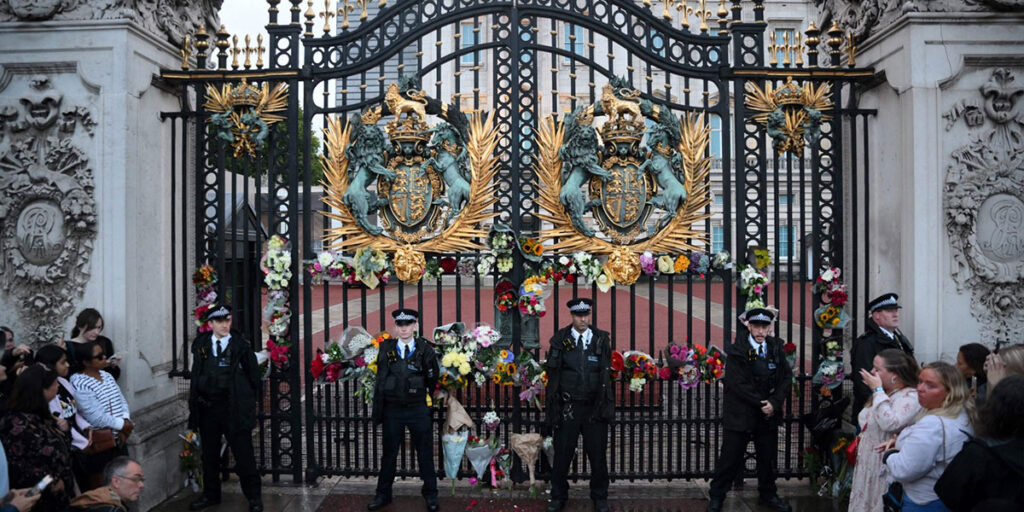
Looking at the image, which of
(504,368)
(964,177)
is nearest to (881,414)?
(964,177)

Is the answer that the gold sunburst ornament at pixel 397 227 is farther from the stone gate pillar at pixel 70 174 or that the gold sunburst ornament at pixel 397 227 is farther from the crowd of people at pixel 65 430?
the crowd of people at pixel 65 430

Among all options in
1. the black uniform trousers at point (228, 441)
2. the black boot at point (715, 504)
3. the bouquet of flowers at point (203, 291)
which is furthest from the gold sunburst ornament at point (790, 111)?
the black uniform trousers at point (228, 441)

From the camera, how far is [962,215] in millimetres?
6059

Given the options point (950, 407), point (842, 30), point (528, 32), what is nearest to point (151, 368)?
point (528, 32)

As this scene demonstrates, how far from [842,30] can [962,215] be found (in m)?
2.14

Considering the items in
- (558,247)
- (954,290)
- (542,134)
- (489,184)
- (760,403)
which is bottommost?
(760,403)

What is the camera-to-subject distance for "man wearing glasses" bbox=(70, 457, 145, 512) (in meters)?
3.53

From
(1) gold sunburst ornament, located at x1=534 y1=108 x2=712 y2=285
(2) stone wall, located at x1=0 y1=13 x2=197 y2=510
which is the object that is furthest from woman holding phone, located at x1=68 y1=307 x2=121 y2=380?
(1) gold sunburst ornament, located at x1=534 y1=108 x2=712 y2=285

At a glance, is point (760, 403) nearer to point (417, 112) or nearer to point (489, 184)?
point (489, 184)

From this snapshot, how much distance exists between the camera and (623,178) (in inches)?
253

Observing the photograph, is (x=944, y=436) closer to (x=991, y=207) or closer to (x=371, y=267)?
(x=991, y=207)

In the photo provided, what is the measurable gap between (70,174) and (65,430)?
2.71 meters

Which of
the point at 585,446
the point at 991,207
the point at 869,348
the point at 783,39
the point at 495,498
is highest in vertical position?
the point at 783,39

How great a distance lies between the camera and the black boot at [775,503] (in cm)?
589
